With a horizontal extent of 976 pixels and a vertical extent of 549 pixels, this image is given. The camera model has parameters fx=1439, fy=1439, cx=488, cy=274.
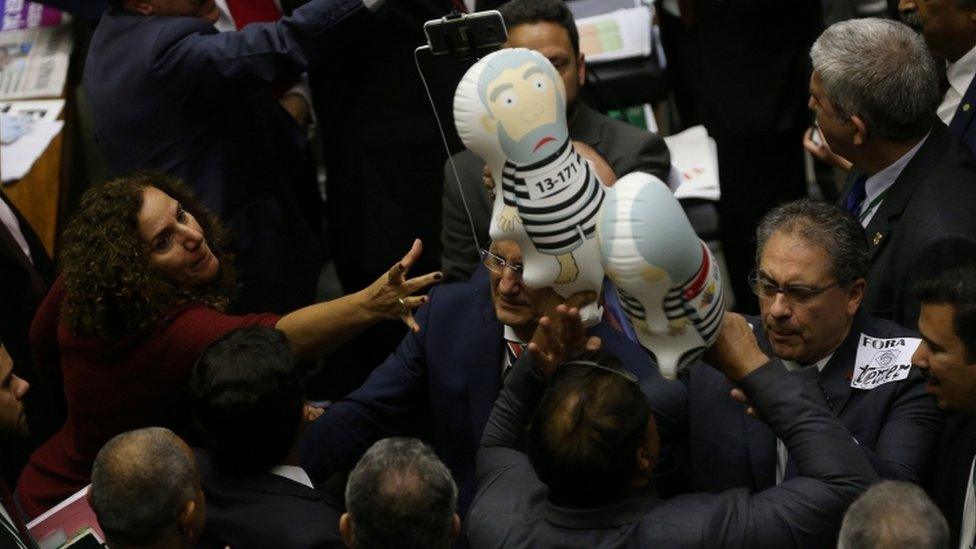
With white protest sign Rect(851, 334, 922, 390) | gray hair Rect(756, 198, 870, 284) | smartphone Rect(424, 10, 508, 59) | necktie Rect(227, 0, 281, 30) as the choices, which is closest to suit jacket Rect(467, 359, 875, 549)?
white protest sign Rect(851, 334, 922, 390)

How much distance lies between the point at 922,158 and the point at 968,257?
0.39 m

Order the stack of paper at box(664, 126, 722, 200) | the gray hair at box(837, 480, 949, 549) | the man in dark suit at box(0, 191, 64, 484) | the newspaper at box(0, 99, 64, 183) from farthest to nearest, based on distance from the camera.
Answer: the newspaper at box(0, 99, 64, 183), the stack of paper at box(664, 126, 722, 200), the man in dark suit at box(0, 191, 64, 484), the gray hair at box(837, 480, 949, 549)

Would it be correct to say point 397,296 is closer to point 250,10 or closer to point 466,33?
point 466,33

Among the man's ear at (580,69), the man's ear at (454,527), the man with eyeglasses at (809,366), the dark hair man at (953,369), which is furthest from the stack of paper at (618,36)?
the man's ear at (454,527)

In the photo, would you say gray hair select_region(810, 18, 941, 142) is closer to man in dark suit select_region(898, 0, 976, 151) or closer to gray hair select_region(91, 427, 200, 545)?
man in dark suit select_region(898, 0, 976, 151)

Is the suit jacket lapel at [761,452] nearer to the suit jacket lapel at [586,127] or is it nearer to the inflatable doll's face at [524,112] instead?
the inflatable doll's face at [524,112]

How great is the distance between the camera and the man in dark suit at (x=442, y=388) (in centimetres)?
333

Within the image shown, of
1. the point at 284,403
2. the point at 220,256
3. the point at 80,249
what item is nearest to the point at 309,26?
the point at 220,256

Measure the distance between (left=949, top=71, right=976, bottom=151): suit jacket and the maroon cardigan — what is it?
1.89 m

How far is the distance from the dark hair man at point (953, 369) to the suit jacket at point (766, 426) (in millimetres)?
46

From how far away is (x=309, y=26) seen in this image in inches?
160

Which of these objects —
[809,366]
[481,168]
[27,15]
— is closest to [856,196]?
[809,366]

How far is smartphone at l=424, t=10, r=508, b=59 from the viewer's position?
3.11 m

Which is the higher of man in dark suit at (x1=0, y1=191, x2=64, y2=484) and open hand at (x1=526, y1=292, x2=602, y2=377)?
open hand at (x1=526, y1=292, x2=602, y2=377)
